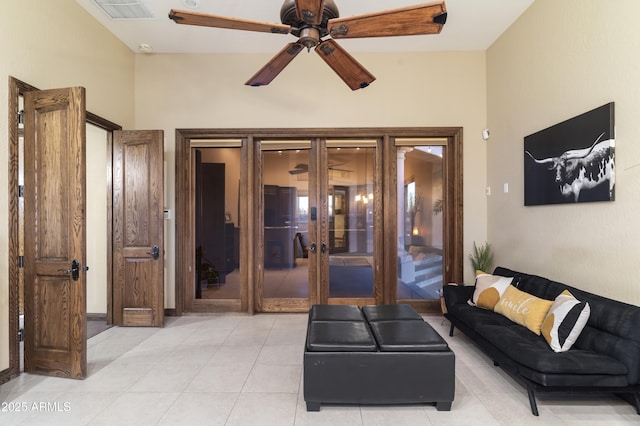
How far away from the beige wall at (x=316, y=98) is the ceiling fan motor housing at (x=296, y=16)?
2.11 m

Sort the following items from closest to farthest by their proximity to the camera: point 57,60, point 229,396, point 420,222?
point 229,396
point 57,60
point 420,222

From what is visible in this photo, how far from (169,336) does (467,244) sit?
Result: 158 inches

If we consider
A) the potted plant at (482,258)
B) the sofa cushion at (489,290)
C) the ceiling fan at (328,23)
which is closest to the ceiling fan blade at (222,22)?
the ceiling fan at (328,23)

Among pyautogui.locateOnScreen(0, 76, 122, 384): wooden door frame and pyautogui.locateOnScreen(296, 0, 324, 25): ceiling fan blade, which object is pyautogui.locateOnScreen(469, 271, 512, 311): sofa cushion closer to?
pyautogui.locateOnScreen(296, 0, 324, 25): ceiling fan blade

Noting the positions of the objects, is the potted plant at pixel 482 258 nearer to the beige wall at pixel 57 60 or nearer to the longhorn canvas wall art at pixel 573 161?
the longhorn canvas wall art at pixel 573 161

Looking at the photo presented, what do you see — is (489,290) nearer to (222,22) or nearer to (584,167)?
(584,167)

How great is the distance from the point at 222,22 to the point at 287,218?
2804 millimetres

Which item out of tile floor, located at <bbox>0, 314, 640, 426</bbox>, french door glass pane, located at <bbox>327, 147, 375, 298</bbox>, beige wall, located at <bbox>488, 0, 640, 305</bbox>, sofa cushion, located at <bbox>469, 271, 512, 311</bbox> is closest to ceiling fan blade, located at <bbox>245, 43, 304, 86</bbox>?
french door glass pane, located at <bbox>327, 147, 375, 298</bbox>

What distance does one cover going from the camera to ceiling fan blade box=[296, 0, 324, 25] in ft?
6.40

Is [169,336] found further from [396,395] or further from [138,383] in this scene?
[396,395]

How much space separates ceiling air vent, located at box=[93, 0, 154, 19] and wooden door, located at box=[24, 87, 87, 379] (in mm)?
1355

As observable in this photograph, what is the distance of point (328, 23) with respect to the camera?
7.08 ft

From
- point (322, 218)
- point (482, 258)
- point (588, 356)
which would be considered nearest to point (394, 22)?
point (588, 356)

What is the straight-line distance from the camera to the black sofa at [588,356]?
2121 mm
